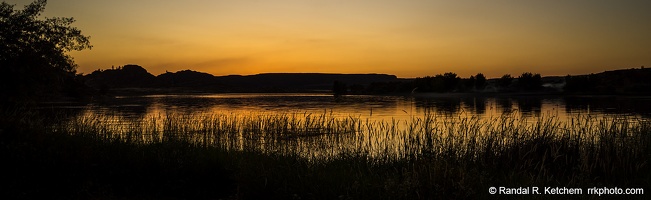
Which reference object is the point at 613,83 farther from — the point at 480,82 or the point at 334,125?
the point at 334,125

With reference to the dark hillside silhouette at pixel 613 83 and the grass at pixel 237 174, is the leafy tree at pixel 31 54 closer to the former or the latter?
the grass at pixel 237 174

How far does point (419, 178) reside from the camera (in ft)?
33.8

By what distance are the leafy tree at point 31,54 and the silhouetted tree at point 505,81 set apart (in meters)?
160

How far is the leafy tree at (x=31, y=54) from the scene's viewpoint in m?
28.2

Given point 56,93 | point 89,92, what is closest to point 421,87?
point 89,92

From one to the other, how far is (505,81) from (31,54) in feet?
543

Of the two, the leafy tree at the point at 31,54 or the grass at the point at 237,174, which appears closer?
the grass at the point at 237,174

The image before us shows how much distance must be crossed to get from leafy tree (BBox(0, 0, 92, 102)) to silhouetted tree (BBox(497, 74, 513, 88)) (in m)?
160

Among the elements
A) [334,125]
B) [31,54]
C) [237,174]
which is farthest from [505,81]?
[237,174]

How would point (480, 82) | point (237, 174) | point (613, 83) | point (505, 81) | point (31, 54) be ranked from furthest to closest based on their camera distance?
point (480, 82)
point (505, 81)
point (613, 83)
point (31, 54)
point (237, 174)

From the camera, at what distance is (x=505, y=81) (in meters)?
169

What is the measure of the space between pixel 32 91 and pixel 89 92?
94903 millimetres

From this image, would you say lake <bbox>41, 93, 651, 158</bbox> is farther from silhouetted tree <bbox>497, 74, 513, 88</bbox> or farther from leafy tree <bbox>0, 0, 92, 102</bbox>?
silhouetted tree <bbox>497, 74, 513, 88</bbox>

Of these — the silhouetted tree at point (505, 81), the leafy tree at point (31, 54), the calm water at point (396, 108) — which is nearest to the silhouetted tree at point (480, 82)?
the silhouetted tree at point (505, 81)
